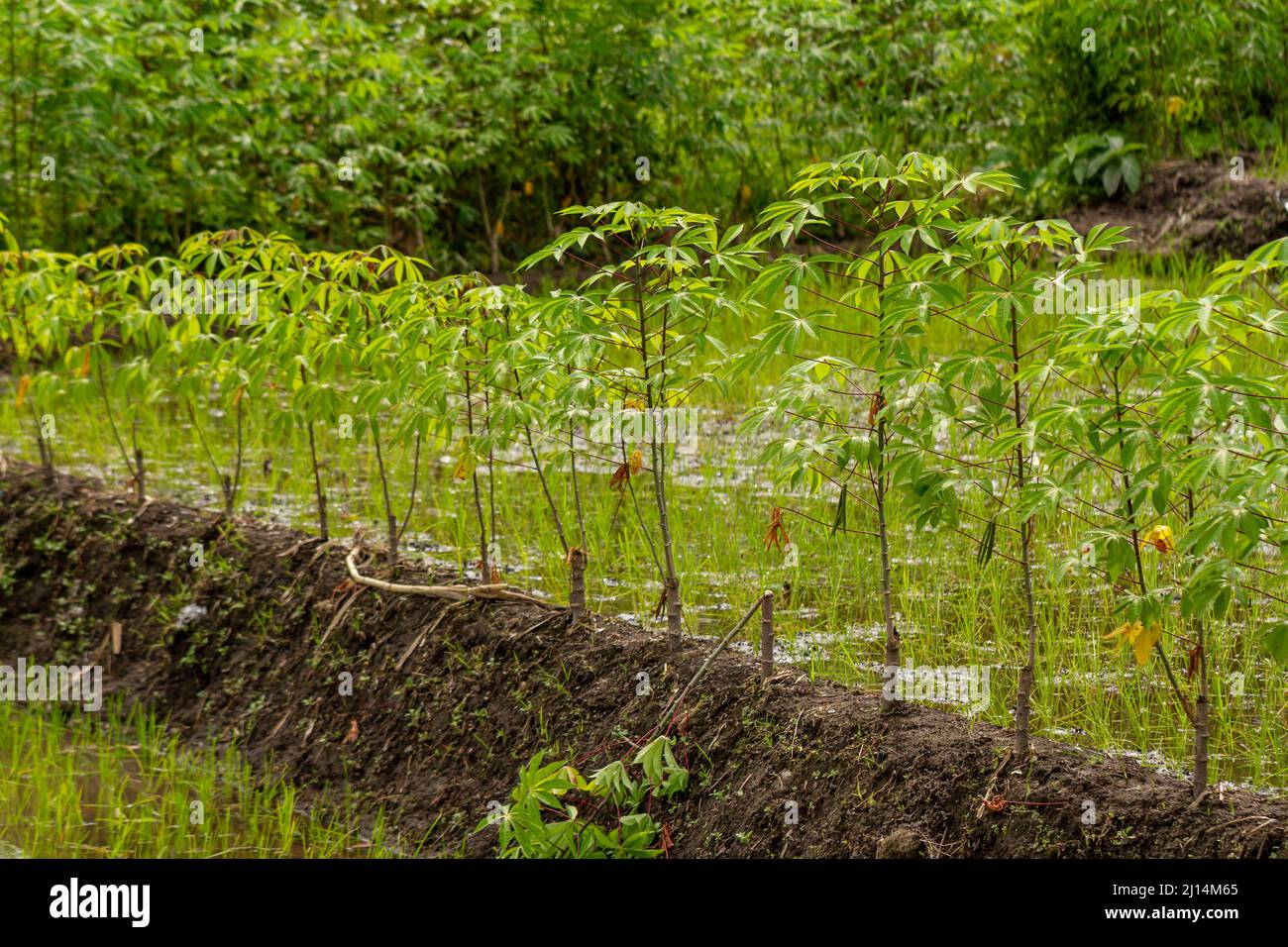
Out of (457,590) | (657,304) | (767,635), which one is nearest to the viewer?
(657,304)

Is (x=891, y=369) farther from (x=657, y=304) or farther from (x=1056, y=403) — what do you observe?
(x=657, y=304)

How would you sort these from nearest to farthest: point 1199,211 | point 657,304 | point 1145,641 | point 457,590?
point 1145,641
point 657,304
point 457,590
point 1199,211

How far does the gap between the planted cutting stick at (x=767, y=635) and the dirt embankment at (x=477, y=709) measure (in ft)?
0.16

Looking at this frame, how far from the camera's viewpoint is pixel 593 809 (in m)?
3.62

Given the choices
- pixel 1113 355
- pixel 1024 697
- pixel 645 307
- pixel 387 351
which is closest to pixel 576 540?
pixel 387 351

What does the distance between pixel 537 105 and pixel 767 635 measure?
7.48m

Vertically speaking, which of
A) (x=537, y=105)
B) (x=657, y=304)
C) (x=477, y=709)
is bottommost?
(x=477, y=709)

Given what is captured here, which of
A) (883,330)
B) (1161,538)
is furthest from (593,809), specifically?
(1161,538)

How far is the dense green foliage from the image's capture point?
30.1ft

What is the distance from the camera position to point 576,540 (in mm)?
5273

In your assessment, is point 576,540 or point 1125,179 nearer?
point 576,540

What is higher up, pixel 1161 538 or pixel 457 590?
pixel 1161 538
